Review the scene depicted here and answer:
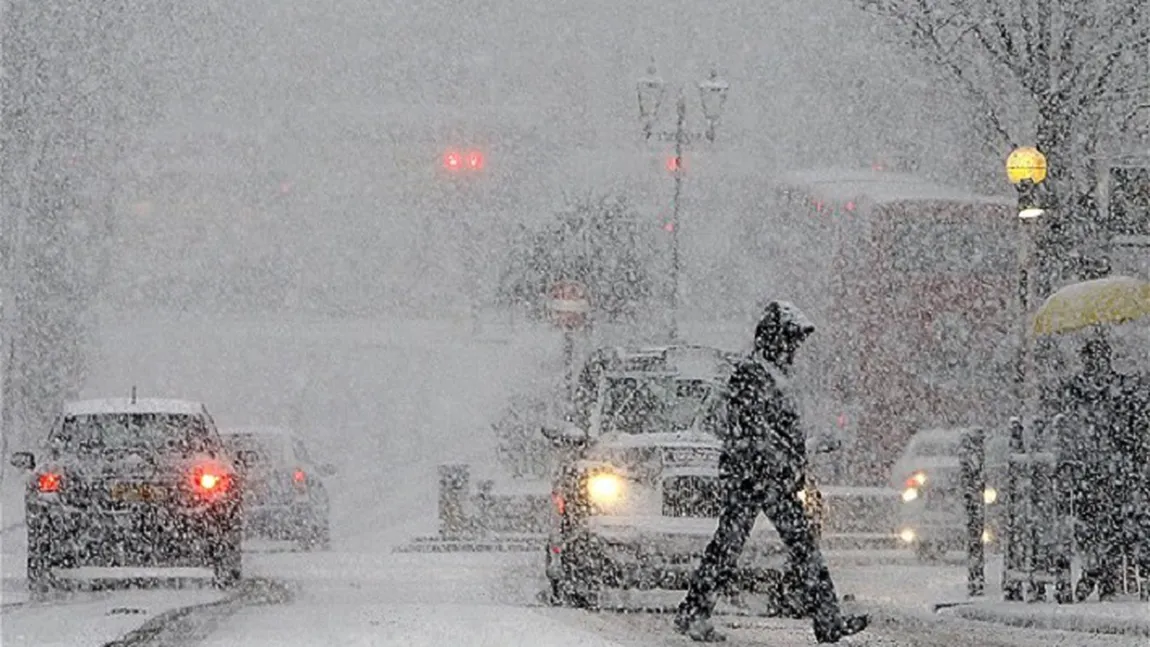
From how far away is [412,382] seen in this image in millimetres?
50125

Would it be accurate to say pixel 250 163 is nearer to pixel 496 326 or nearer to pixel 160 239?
pixel 160 239

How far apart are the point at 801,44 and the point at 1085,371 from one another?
166 ft

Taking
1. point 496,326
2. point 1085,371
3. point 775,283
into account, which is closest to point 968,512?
point 1085,371

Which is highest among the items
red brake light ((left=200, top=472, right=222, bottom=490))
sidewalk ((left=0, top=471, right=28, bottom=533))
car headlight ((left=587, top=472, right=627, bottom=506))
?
car headlight ((left=587, top=472, right=627, bottom=506))

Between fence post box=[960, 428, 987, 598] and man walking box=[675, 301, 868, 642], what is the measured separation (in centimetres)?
494

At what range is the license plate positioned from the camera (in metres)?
16.4

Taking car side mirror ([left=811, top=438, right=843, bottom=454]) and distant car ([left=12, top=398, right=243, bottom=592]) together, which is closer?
car side mirror ([left=811, top=438, right=843, bottom=454])

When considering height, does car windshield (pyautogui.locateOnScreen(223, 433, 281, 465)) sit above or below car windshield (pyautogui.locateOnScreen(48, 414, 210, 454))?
below

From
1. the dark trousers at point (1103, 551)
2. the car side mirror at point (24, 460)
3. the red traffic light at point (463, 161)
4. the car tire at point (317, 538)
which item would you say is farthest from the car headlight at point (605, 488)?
the red traffic light at point (463, 161)

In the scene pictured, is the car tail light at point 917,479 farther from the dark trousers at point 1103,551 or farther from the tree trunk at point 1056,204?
the dark trousers at point 1103,551

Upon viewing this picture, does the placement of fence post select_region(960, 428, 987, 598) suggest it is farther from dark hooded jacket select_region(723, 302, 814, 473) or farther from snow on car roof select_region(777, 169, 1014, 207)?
snow on car roof select_region(777, 169, 1014, 207)

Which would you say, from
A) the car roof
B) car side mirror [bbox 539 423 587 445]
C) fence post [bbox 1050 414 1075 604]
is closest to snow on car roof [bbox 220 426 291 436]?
the car roof

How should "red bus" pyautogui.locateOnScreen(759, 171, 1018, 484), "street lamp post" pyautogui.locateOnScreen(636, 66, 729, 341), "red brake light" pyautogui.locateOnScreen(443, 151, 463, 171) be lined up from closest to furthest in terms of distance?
"street lamp post" pyautogui.locateOnScreen(636, 66, 729, 341)
"red bus" pyautogui.locateOnScreen(759, 171, 1018, 484)
"red brake light" pyautogui.locateOnScreen(443, 151, 463, 171)

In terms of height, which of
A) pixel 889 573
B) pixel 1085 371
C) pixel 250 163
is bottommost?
pixel 889 573
